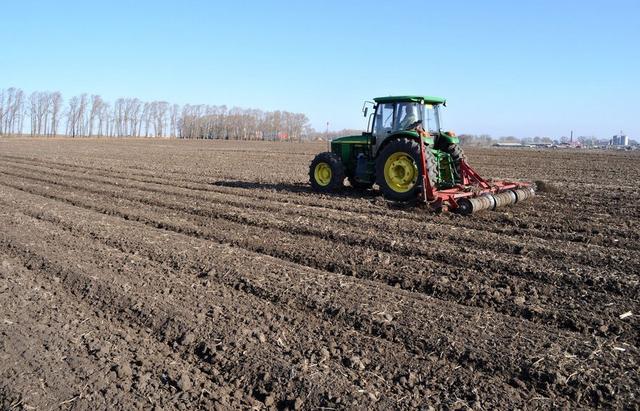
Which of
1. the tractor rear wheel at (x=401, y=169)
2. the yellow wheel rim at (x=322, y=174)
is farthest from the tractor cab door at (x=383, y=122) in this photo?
the yellow wheel rim at (x=322, y=174)

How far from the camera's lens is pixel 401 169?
1058 centimetres

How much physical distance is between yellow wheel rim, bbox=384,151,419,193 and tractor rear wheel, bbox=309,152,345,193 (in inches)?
60.9

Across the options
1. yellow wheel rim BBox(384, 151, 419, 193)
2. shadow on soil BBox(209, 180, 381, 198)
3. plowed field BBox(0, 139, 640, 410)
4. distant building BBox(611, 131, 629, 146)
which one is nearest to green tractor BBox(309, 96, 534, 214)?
yellow wheel rim BBox(384, 151, 419, 193)

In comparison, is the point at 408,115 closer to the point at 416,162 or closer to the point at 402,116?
the point at 402,116

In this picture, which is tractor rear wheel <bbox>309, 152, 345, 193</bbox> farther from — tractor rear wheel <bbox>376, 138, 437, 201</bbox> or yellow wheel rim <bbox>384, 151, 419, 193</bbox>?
yellow wheel rim <bbox>384, 151, 419, 193</bbox>

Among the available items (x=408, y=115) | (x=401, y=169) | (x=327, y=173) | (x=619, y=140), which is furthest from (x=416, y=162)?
(x=619, y=140)

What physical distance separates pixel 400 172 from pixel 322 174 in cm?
233

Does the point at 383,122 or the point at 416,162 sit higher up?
the point at 383,122

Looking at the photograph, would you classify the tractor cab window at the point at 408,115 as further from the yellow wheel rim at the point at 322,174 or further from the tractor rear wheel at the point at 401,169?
the yellow wheel rim at the point at 322,174

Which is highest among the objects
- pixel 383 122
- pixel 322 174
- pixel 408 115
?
pixel 408 115

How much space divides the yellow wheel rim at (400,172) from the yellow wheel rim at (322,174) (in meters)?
1.87

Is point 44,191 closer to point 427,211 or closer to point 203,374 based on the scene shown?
point 427,211

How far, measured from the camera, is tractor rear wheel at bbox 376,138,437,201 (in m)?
10.1

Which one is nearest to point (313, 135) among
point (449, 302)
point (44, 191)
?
point (44, 191)
